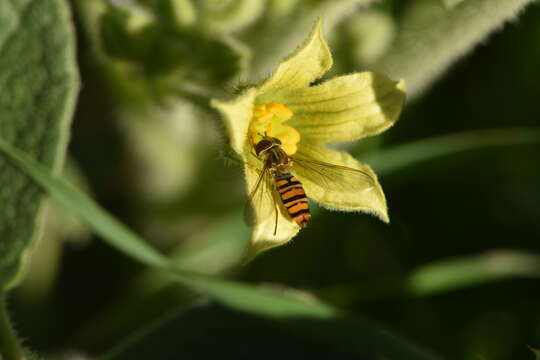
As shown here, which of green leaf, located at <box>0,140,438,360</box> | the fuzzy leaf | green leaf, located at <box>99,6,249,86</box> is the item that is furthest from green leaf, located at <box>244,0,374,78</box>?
green leaf, located at <box>0,140,438,360</box>

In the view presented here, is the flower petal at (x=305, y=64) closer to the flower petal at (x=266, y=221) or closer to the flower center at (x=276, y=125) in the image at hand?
the flower center at (x=276, y=125)

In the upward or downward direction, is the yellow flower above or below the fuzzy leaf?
below

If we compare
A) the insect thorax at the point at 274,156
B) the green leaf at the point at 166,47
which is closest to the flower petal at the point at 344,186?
the insect thorax at the point at 274,156

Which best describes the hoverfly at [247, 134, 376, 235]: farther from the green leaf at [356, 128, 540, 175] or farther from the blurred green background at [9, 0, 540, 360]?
the green leaf at [356, 128, 540, 175]

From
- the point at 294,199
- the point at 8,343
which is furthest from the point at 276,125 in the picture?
the point at 8,343

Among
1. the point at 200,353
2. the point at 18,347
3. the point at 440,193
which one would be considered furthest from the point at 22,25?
the point at 440,193
